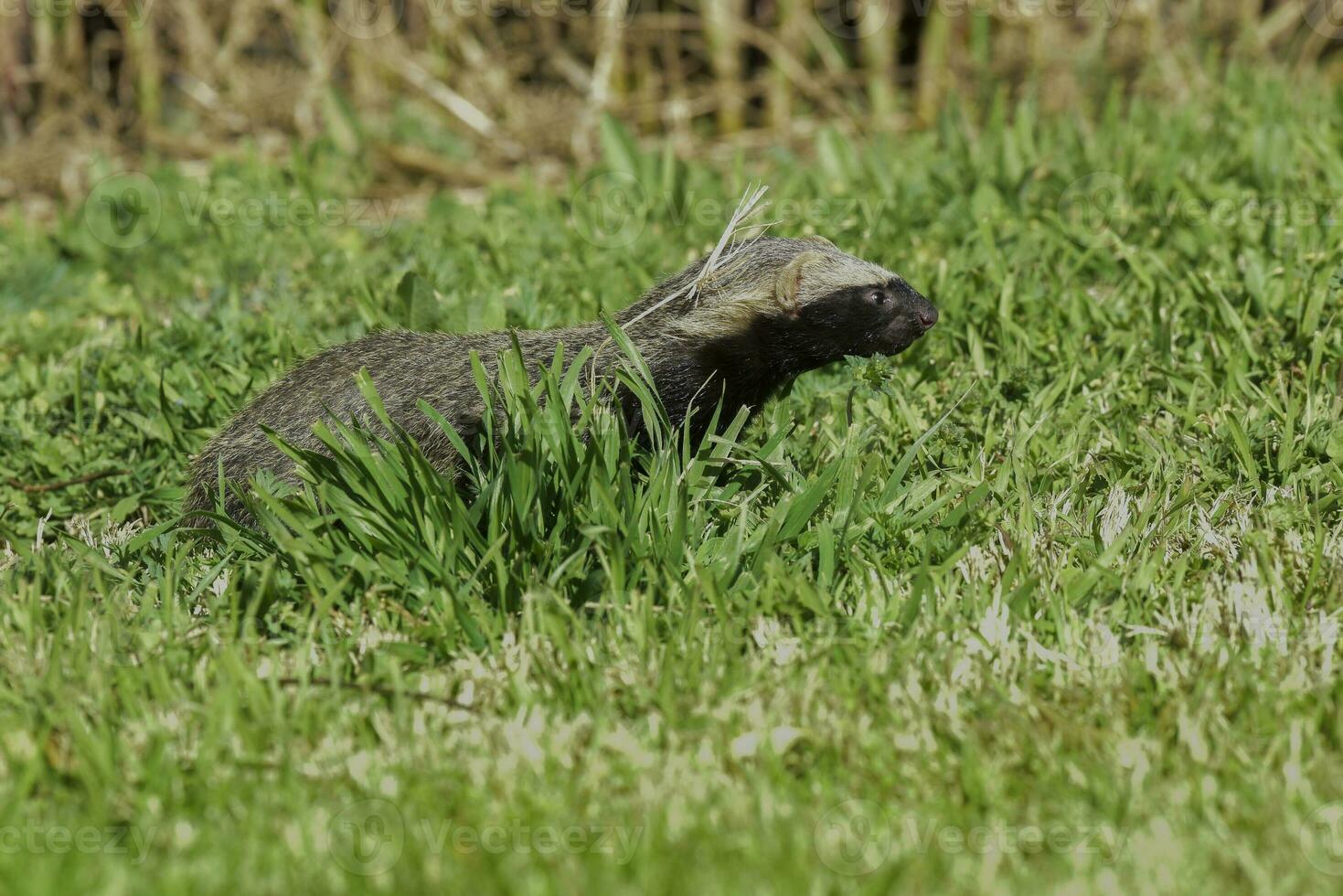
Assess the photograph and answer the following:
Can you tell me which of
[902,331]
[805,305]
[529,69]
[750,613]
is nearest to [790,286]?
[805,305]

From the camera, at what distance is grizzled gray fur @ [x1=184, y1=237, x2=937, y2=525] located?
15.6 ft

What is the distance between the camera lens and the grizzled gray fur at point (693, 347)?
4.76 meters

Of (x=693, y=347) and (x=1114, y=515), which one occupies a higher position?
(x=693, y=347)

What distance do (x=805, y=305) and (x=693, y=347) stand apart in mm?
385

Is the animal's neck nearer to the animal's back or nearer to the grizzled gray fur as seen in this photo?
the grizzled gray fur

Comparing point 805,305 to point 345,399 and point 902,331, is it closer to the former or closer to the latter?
point 902,331

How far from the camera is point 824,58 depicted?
9820 mm

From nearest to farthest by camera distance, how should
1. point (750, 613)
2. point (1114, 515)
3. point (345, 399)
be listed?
point (750, 613) → point (1114, 515) → point (345, 399)

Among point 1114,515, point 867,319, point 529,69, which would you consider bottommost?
point 1114,515

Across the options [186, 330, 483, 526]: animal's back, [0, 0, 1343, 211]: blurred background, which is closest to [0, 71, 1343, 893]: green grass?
[186, 330, 483, 526]: animal's back

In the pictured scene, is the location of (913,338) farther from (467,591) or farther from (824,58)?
(824,58)

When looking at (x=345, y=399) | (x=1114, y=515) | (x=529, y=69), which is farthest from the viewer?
(x=529, y=69)

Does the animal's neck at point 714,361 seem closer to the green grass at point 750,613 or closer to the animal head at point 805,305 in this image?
the animal head at point 805,305

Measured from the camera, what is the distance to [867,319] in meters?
4.87
